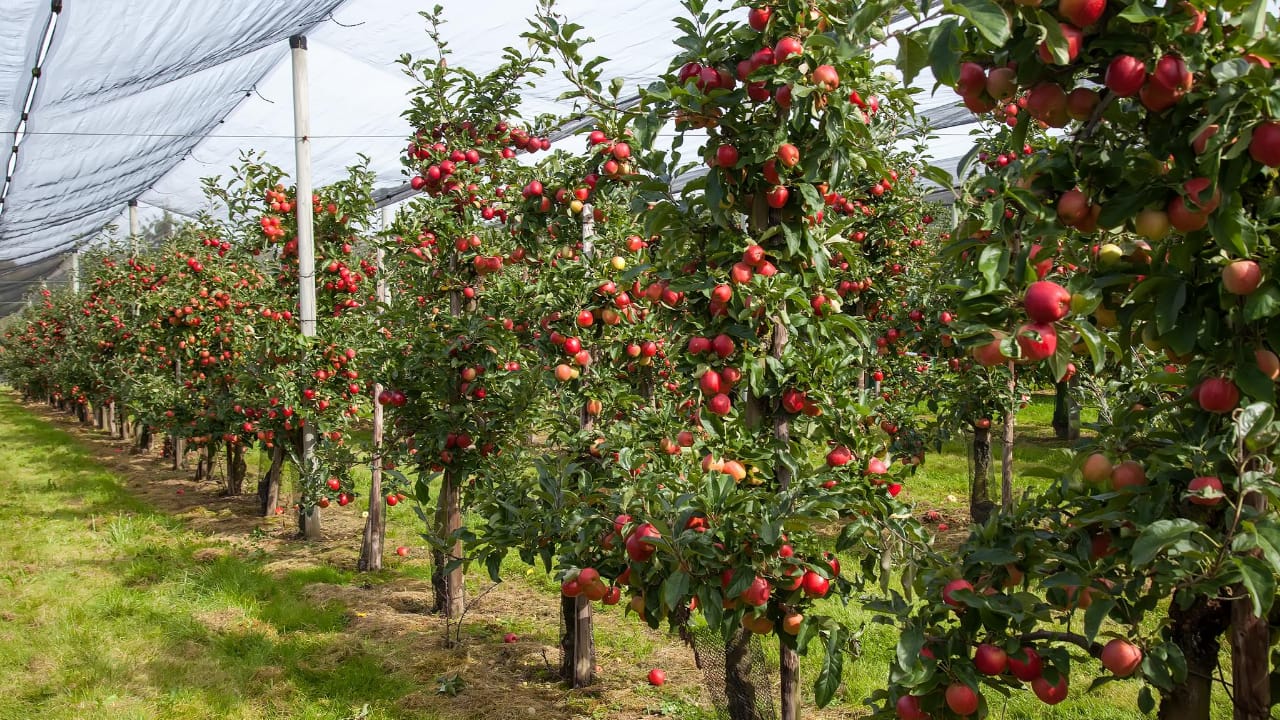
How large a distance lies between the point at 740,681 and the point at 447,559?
256 cm

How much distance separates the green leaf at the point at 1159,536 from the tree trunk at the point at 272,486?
793 cm

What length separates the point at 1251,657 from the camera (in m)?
1.40

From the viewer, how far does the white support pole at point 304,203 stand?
21.8ft

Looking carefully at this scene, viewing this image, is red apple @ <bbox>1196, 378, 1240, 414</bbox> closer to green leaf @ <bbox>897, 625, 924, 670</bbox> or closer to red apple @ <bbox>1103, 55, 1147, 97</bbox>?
red apple @ <bbox>1103, 55, 1147, 97</bbox>

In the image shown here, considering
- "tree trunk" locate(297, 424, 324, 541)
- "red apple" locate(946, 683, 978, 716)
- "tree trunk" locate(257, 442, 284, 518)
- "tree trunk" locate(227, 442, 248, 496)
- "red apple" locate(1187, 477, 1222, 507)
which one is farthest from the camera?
"tree trunk" locate(227, 442, 248, 496)

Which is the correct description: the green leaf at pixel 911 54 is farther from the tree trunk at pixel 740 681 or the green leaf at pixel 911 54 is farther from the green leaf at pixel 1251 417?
the tree trunk at pixel 740 681

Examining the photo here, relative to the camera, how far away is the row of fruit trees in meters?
1.30

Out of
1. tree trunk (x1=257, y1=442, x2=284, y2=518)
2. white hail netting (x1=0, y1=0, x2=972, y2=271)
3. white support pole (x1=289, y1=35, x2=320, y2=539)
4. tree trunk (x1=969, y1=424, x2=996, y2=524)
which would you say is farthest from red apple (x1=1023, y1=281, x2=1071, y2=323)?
tree trunk (x1=257, y1=442, x2=284, y2=518)

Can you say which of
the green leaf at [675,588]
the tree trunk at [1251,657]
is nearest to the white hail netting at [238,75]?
the green leaf at [675,588]

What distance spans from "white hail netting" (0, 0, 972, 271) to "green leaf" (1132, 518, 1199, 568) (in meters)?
3.98

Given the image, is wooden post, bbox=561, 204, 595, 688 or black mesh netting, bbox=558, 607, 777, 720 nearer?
black mesh netting, bbox=558, 607, 777, 720

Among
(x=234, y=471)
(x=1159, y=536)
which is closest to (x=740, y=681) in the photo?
(x=1159, y=536)

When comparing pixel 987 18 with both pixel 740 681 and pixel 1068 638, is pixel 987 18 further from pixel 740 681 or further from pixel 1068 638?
pixel 740 681

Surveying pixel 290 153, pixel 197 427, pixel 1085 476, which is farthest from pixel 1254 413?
pixel 290 153
